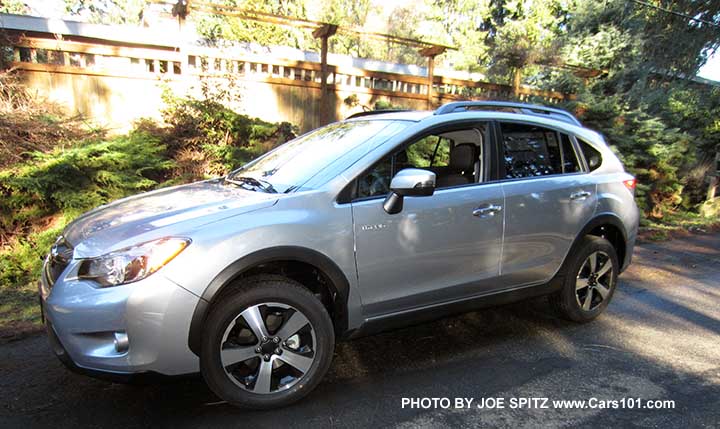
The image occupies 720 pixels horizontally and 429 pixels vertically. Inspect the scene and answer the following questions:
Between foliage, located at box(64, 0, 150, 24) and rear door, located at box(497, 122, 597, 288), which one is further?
foliage, located at box(64, 0, 150, 24)

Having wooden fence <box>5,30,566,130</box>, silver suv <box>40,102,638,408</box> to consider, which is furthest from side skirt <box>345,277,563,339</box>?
wooden fence <box>5,30,566,130</box>

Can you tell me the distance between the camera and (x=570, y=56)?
14.8 metres

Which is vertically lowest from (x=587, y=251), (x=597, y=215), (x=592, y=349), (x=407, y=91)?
(x=592, y=349)

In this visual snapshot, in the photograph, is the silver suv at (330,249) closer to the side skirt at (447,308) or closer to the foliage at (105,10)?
the side skirt at (447,308)

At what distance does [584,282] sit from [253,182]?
2890 millimetres

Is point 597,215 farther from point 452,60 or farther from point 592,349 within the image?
point 452,60

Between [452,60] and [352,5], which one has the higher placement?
[352,5]

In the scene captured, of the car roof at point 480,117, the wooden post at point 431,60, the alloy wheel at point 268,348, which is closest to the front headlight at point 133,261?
the alloy wheel at point 268,348

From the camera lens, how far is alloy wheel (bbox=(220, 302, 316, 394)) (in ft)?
8.54

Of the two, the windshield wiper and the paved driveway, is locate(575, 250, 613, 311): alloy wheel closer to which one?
the paved driveway

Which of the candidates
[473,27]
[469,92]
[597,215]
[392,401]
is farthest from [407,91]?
[473,27]

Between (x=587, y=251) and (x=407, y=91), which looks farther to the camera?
(x=407, y=91)

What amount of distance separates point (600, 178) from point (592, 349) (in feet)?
4.83

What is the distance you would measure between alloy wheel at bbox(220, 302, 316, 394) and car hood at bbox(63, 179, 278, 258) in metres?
0.59
